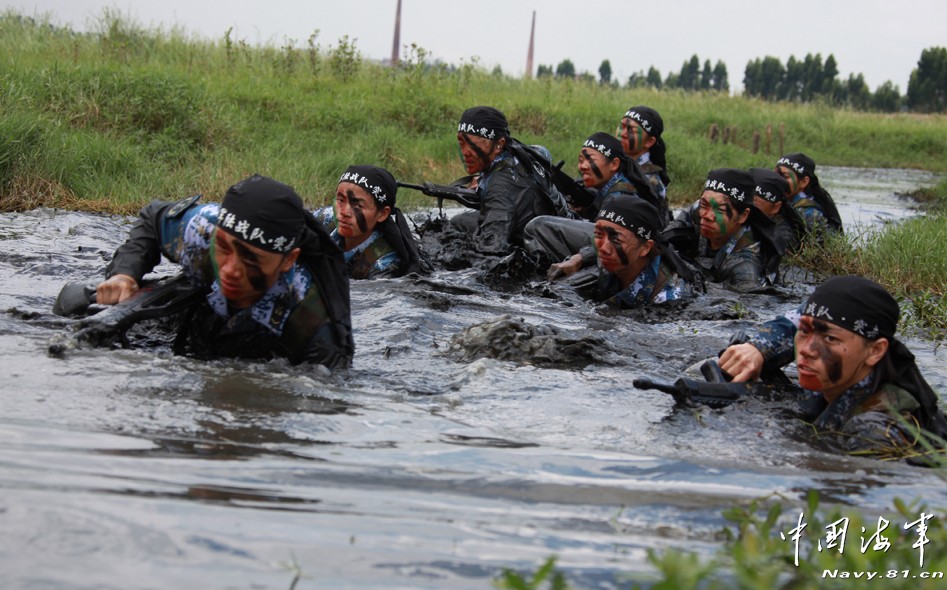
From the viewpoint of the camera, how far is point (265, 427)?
14.1 ft

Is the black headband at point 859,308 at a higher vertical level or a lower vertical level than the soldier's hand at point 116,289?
higher

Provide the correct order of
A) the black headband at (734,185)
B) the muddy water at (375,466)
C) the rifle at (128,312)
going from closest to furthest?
1. the muddy water at (375,466)
2. the rifle at (128,312)
3. the black headband at (734,185)

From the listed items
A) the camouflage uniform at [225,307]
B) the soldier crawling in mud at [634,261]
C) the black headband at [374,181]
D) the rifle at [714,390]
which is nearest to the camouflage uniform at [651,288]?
the soldier crawling in mud at [634,261]

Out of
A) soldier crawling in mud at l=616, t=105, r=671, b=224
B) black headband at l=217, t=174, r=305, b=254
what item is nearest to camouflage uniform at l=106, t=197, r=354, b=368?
black headband at l=217, t=174, r=305, b=254

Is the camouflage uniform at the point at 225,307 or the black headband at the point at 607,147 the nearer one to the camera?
the camouflage uniform at the point at 225,307

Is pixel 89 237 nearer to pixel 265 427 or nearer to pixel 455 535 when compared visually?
pixel 265 427

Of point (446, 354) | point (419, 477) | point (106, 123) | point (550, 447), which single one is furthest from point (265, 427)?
point (106, 123)

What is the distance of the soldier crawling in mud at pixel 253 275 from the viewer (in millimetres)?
4766

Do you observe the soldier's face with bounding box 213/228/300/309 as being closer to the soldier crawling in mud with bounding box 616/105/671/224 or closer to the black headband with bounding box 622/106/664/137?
the soldier crawling in mud with bounding box 616/105/671/224

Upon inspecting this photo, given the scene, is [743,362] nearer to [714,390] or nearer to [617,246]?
[714,390]

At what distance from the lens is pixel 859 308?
15.5 ft

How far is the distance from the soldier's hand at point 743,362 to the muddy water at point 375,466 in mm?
178

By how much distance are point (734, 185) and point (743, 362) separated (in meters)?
4.04

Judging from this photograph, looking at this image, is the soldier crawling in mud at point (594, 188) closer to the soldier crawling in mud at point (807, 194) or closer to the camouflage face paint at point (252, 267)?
the soldier crawling in mud at point (807, 194)
